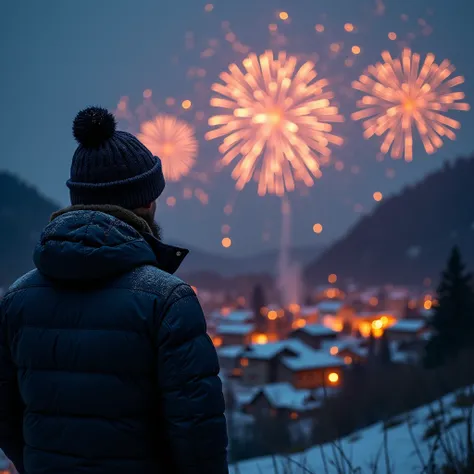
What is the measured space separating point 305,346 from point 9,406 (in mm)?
32220

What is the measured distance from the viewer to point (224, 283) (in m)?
89.1

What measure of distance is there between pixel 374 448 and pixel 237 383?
28.0 meters

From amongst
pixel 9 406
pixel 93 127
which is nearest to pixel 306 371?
pixel 9 406

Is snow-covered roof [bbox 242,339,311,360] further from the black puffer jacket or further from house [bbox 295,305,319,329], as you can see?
the black puffer jacket

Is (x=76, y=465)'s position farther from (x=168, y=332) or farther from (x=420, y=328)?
(x=420, y=328)

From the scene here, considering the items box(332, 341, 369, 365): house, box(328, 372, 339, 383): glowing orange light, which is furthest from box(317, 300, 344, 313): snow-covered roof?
box(328, 372, 339, 383): glowing orange light

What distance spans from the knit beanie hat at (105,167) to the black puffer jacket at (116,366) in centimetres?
31

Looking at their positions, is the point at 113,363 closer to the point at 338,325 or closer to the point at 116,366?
the point at 116,366

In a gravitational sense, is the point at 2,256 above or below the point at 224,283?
below

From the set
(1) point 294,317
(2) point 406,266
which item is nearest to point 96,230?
(1) point 294,317

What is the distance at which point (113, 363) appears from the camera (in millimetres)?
1895

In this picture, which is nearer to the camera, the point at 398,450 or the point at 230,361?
the point at 398,450

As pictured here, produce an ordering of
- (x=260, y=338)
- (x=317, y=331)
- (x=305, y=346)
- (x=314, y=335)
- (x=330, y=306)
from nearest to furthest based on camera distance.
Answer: (x=305, y=346) < (x=314, y=335) < (x=317, y=331) < (x=260, y=338) < (x=330, y=306)

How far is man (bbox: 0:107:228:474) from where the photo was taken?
1.87 metres
